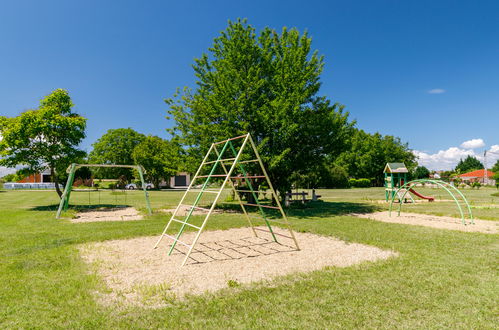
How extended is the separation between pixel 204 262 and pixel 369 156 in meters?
52.1

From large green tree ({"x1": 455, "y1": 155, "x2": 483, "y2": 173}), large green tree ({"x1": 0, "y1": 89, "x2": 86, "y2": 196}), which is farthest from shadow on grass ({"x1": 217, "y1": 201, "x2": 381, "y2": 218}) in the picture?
large green tree ({"x1": 455, "y1": 155, "x2": 483, "y2": 173})

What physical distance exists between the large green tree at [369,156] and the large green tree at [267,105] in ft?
125

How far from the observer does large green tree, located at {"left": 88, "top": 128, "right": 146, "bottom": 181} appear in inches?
1927

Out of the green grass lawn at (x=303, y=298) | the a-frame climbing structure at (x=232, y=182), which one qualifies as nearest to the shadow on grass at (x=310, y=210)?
the a-frame climbing structure at (x=232, y=182)

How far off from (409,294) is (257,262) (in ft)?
9.41

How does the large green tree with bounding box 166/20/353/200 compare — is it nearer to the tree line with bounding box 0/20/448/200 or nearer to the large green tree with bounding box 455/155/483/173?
the tree line with bounding box 0/20/448/200

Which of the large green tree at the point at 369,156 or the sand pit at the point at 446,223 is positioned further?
the large green tree at the point at 369,156

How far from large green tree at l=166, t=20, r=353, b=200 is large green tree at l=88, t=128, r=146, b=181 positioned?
36190mm

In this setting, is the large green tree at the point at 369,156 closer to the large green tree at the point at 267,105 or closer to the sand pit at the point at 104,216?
the large green tree at the point at 267,105

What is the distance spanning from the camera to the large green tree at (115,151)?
161ft

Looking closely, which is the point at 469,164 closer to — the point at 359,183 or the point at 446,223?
the point at 359,183

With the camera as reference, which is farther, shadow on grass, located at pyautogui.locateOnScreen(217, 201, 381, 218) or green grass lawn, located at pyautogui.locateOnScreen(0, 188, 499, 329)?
shadow on grass, located at pyautogui.locateOnScreen(217, 201, 381, 218)

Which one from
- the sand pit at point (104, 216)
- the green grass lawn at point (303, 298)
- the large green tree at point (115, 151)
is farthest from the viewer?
the large green tree at point (115, 151)

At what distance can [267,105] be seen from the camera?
15.4 m
